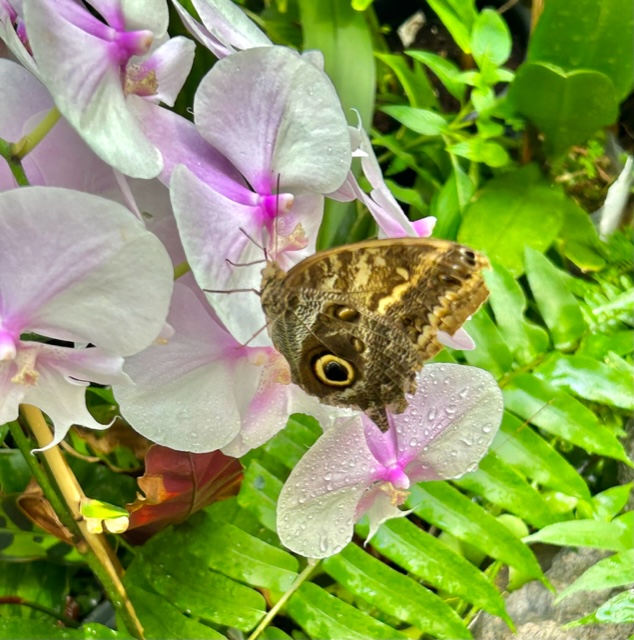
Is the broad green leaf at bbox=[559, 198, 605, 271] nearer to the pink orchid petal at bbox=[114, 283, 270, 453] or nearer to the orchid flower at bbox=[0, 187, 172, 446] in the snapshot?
the pink orchid petal at bbox=[114, 283, 270, 453]

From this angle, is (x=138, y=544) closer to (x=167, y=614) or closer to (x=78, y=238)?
(x=167, y=614)

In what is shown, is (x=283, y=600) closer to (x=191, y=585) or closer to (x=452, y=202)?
(x=191, y=585)

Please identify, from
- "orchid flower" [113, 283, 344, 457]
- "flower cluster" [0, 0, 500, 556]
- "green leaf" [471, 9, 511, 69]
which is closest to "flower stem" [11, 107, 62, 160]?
"flower cluster" [0, 0, 500, 556]

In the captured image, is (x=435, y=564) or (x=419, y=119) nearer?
(x=435, y=564)

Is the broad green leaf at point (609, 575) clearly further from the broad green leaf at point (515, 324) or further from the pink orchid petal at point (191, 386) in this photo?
the pink orchid petal at point (191, 386)

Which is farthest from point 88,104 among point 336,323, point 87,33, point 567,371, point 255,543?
point 567,371

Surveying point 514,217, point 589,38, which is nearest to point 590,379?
point 514,217
